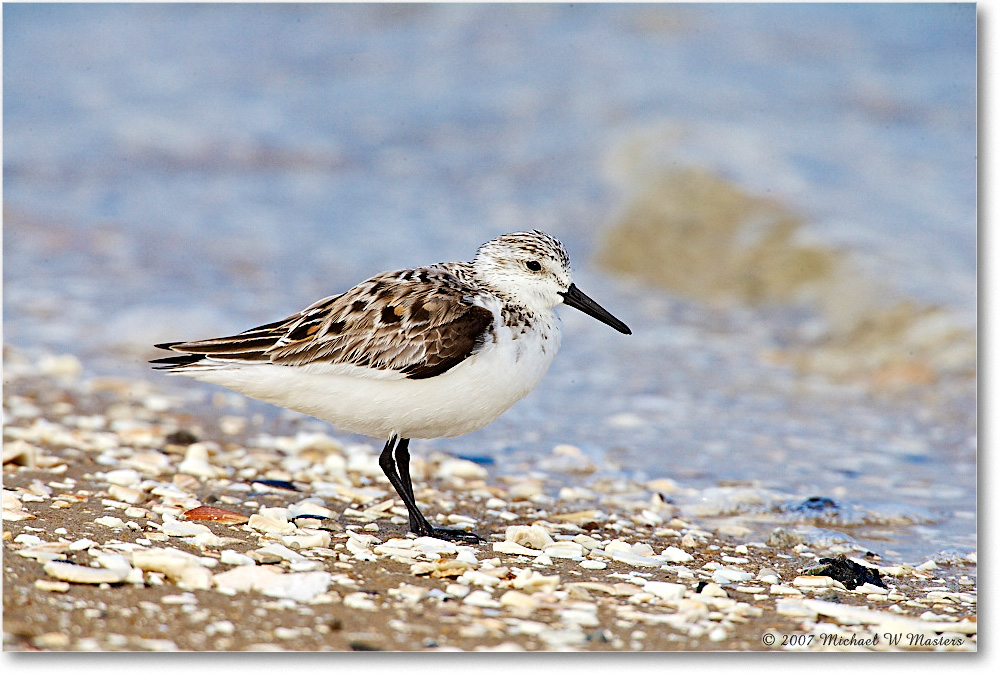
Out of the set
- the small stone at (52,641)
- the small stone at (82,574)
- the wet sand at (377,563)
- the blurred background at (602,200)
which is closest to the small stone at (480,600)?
the wet sand at (377,563)

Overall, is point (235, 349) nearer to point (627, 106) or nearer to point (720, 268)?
point (720, 268)

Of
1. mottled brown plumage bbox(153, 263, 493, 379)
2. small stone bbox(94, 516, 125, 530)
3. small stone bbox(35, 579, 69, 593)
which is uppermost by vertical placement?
mottled brown plumage bbox(153, 263, 493, 379)

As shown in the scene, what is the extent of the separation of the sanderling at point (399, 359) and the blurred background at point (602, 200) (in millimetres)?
1461

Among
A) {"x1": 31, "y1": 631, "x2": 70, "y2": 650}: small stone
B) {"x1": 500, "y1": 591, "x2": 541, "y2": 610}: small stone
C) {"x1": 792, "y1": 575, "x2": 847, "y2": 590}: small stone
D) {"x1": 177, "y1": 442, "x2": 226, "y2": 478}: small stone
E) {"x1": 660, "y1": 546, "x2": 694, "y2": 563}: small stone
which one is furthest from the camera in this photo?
{"x1": 177, "y1": 442, "x2": 226, "y2": 478}: small stone

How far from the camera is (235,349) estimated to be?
4.09 metres

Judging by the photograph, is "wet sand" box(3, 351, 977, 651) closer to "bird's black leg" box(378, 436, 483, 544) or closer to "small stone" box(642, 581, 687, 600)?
"small stone" box(642, 581, 687, 600)

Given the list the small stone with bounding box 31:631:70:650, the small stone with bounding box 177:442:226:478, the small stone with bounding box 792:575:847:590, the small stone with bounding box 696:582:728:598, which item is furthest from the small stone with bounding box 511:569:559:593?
the small stone with bounding box 177:442:226:478

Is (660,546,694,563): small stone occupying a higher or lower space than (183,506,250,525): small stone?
lower

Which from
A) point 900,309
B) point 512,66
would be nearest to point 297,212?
point 512,66

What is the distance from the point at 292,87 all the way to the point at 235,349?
8.56m

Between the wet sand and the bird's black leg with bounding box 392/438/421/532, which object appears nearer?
the wet sand

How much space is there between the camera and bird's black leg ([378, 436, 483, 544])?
4.20 meters

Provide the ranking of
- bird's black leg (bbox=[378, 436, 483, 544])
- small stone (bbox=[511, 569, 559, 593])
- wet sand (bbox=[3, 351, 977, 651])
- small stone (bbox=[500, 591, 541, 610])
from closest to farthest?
1. wet sand (bbox=[3, 351, 977, 651])
2. small stone (bbox=[500, 591, 541, 610])
3. small stone (bbox=[511, 569, 559, 593])
4. bird's black leg (bbox=[378, 436, 483, 544])

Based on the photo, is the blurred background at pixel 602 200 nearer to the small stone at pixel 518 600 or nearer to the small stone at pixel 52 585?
the small stone at pixel 518 600
